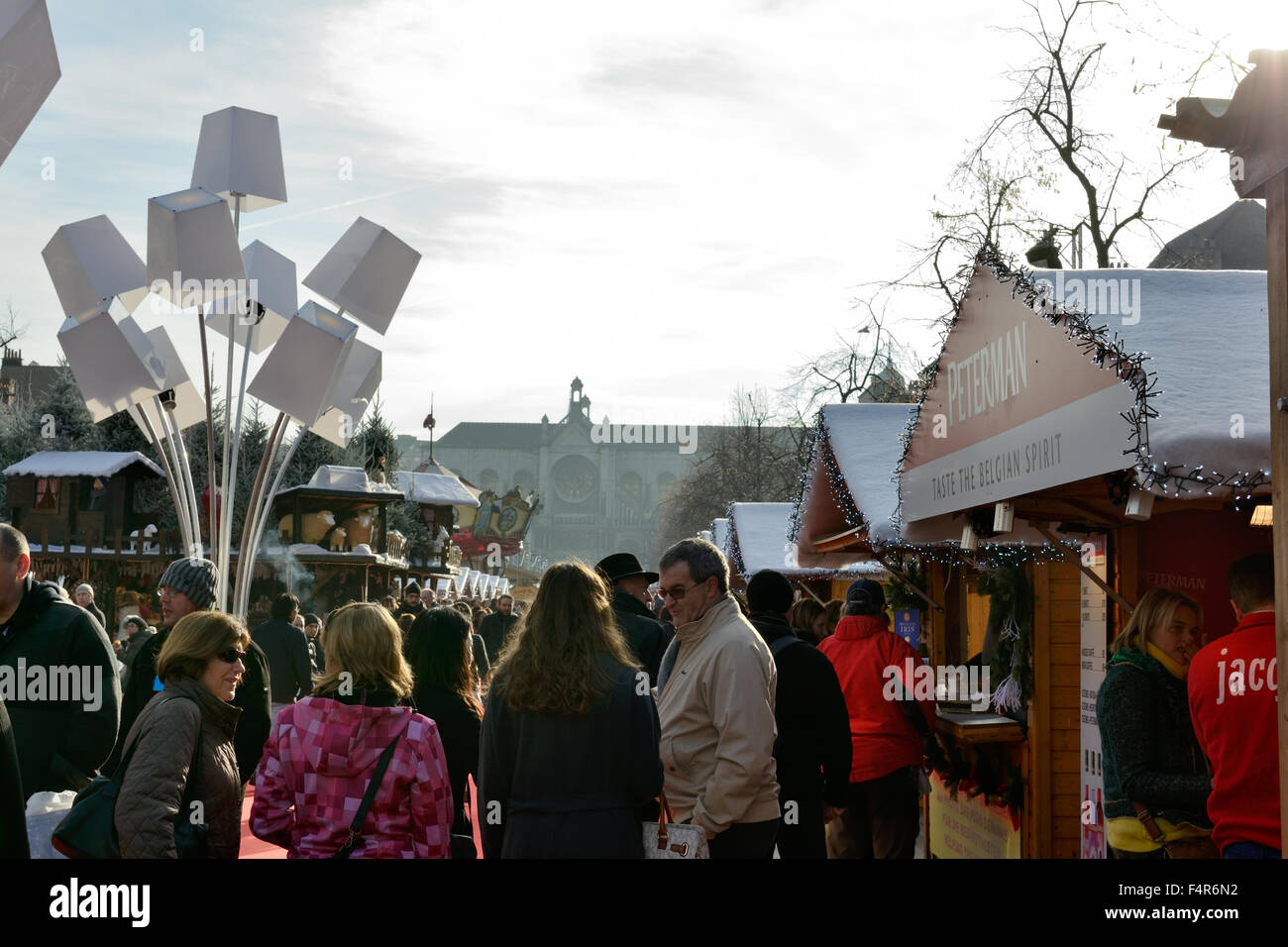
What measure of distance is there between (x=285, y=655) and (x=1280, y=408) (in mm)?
9435

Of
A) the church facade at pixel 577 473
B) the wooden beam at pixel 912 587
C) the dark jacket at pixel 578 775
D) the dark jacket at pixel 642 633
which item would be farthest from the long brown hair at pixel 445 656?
the church facade at pixel 577 473

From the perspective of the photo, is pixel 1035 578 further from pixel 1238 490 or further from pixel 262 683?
pixel 262 683

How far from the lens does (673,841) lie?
3977 millimetres

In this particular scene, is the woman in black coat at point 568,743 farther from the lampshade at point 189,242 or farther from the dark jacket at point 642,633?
Result: the lampshade at point 189,242

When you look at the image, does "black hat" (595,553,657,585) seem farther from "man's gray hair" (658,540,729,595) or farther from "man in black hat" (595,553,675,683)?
"man's gray hair" (658,540,729,595)

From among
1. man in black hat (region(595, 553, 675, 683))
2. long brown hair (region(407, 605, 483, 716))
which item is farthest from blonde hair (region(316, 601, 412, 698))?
man in black hat (region(595, 553, 675, 683))

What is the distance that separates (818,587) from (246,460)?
58.8 feet

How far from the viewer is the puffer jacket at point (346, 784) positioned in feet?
13.0

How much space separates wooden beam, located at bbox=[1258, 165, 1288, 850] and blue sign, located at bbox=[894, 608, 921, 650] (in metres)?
8.87

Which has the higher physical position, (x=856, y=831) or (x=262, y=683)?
(x=262, y=683)

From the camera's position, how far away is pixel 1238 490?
4055mm

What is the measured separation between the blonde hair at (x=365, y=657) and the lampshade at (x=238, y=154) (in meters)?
11.7

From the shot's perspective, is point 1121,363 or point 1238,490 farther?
point 1121,363
